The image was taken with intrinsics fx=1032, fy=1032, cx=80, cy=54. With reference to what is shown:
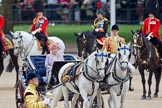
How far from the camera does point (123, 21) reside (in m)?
46.3

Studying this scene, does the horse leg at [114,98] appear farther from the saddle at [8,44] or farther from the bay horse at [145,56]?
the saddle at [8,44]

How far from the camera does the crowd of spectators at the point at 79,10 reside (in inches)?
1820

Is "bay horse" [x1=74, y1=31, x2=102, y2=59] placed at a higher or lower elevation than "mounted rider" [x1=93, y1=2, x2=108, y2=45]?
lower

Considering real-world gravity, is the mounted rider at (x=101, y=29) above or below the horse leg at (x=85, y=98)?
below

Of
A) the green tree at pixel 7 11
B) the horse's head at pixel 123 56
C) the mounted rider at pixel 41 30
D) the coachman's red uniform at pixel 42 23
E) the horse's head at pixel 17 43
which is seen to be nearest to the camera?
the horse's head at pixel 123 56

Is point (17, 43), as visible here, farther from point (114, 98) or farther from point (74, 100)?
point (114, 98)

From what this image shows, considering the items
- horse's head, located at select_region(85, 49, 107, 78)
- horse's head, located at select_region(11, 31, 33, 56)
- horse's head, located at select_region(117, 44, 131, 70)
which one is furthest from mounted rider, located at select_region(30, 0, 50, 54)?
horse's head, located at select_region(85, 49, 107, 78)

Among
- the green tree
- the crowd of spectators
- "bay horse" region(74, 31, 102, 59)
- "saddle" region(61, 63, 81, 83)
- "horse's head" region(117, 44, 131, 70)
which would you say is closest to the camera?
"saddle" region(61, 63, 81, 83)

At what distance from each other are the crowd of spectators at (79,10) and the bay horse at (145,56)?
823 inches

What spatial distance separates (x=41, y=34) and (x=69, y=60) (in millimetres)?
6348

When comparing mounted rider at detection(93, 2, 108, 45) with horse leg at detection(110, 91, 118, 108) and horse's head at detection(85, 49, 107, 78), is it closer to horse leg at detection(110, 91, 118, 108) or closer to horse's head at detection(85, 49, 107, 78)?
horse leg at detection(110, 91, 118, 108)

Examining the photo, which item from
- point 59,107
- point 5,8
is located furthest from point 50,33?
point 59,107

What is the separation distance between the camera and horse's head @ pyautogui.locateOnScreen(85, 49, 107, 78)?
1839cm

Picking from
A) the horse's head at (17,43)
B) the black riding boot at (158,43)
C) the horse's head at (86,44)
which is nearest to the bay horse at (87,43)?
the horse's head at (86,44)
